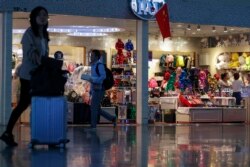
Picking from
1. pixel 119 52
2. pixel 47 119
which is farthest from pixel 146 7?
pixel 47 119

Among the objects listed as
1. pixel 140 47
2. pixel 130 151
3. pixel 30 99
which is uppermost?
pixel 140 47

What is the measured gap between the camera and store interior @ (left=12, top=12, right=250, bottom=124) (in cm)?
1842

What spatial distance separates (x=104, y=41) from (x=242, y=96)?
4.97 m

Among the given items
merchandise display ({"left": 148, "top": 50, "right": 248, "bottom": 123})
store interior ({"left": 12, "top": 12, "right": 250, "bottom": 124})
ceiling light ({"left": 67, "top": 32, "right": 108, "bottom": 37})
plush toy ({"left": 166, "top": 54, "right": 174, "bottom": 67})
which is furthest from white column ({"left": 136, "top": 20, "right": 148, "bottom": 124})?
plush toy ({"left": 166, "top": 54, "right": 174, "bottom": 67})

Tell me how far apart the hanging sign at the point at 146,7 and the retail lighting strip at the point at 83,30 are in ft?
6.83

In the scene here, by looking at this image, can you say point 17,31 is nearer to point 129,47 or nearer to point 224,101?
point 129,47

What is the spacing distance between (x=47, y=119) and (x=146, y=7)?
888cm

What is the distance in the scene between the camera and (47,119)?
30.1ft

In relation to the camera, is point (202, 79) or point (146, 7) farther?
point (202, 79)

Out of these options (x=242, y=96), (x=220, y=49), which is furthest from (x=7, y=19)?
(x=220, y=49)

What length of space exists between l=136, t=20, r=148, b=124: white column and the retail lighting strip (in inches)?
74.3

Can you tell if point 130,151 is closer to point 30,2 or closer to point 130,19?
point 30,2

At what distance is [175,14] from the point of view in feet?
59.9

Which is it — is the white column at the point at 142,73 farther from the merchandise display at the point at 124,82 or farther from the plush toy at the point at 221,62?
the plush toy at the point at 221,62
